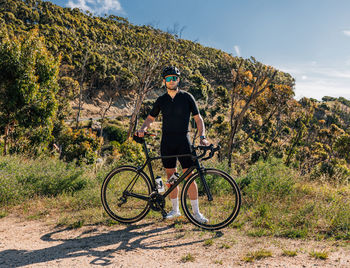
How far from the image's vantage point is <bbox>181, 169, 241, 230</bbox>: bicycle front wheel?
11.1ft

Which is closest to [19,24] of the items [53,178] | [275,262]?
[53,178]

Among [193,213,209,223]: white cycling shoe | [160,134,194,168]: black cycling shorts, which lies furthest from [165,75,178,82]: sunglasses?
[193,213,209,223]: white cycling shoe

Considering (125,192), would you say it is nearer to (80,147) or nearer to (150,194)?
(150,194)

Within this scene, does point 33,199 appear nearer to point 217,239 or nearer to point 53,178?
point 53,178

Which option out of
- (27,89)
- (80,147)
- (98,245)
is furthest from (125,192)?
(80,147)

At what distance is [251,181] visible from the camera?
5070mm

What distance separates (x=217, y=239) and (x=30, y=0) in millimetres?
89018

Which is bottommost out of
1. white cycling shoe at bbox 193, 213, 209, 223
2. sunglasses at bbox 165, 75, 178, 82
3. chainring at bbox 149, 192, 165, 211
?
white cycling shoe at bbox 193, 213, 209, 223

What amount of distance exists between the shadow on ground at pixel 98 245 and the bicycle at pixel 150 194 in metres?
0.32

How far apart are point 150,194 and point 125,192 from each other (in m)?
0.48

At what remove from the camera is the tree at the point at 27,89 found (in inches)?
575

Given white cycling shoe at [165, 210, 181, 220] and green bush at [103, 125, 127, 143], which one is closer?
white cycling shoe at [165, 210, 181, 220]

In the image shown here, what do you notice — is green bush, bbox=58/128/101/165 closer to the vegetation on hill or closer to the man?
the vegetation on hill

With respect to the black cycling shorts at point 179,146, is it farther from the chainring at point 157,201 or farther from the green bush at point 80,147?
the green bush at point 80,147
